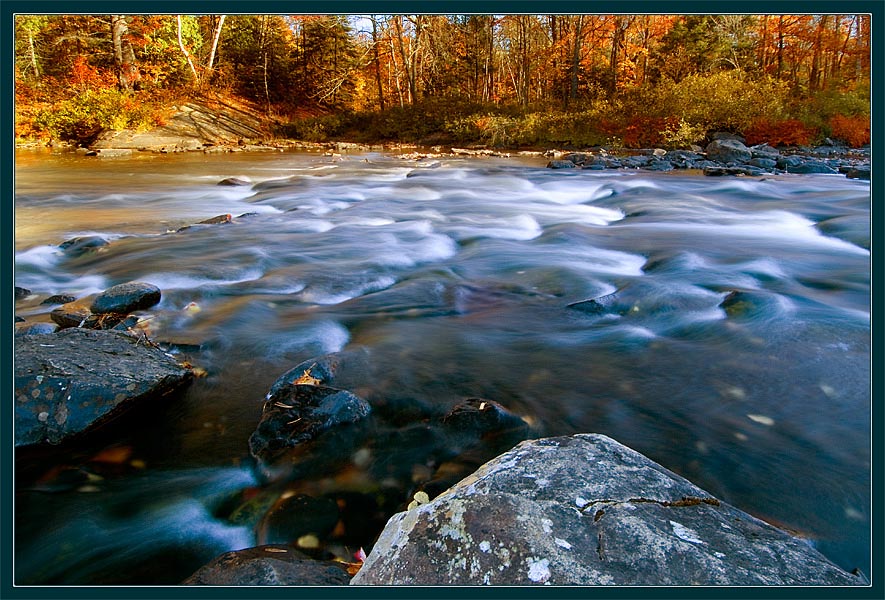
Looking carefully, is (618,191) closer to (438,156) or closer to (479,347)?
(479,347)

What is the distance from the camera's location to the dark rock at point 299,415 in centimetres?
253

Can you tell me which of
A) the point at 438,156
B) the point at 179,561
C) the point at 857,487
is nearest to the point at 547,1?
the point at 857,487

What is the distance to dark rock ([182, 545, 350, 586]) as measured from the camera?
1.62m

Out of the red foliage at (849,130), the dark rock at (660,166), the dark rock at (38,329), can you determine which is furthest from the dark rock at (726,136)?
the dark rock at (38,329)

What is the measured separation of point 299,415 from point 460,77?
3097 cm

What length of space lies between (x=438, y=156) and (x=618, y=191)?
10.7 meters

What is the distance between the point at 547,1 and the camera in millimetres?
2135

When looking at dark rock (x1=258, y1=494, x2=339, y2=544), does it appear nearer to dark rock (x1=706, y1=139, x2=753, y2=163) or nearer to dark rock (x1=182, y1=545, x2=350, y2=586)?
dark rock (x1=182, y1=545, x2=350, y2=586)

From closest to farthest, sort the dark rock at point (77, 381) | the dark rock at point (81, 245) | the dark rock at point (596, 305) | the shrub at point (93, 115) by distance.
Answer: the dark rock at point (77, 381)
the dark rock at point (596, 305)
the dark rock at point (81, 245)
the shrub at point (93, 115)

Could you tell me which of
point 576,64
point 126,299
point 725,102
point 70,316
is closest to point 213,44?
point 576,64

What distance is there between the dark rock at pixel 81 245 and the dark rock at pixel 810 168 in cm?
1454

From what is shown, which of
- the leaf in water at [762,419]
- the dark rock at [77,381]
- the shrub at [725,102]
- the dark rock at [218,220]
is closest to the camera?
the dark rock at [77,381]

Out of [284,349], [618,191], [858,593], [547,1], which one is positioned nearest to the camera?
[858,593]

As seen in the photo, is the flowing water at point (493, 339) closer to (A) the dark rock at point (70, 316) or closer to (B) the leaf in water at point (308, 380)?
(B) the leaf in water at point (308, 380)
